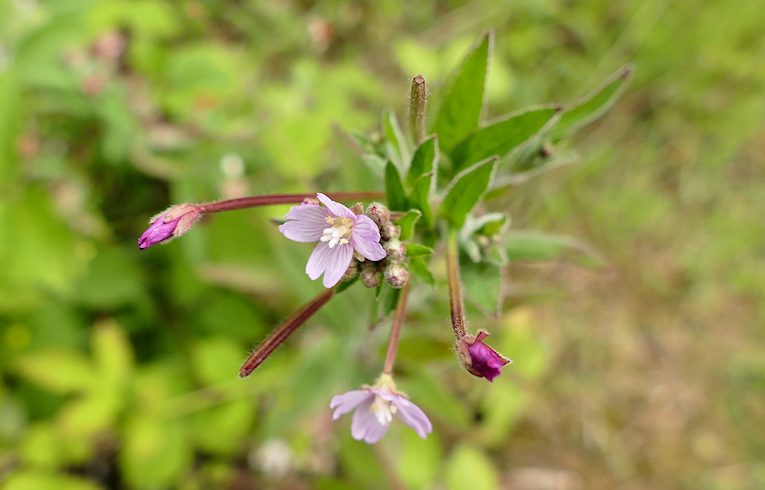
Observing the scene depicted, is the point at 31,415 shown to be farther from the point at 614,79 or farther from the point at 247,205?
the point at 614,79

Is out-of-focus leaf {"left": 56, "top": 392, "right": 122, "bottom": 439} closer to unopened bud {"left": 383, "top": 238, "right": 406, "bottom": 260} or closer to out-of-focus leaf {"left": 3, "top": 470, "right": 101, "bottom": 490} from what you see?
out-of-focus leaf {"left": 3, "top": 470, "right": 101, "bottom": 490}

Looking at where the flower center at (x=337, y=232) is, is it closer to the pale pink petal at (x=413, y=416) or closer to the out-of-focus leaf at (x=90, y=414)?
the pale pink petal at (x=413, y=416)

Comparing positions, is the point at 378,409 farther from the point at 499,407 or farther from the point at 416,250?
the point at 499,407

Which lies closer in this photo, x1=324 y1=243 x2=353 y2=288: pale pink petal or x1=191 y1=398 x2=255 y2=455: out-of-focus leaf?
x1=324 y1=243 x2=353 y2=288: pale pink petal

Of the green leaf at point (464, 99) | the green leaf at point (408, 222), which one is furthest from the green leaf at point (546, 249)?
the green leaf at point (408, 222)

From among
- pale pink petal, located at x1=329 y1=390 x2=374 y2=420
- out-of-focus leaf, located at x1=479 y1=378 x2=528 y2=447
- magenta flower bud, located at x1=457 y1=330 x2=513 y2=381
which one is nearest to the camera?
magenta flower bud, located at x1=457 y1=330 x2=513 y2=381

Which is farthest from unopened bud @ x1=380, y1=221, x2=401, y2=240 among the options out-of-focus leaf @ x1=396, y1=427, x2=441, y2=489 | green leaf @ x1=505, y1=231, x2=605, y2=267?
out-of-focus leaf @ x1=396, y1=427, x2=441, y2=489

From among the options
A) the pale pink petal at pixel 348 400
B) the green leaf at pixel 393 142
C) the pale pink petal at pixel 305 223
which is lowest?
the pale pink petal at pixel 348 400
